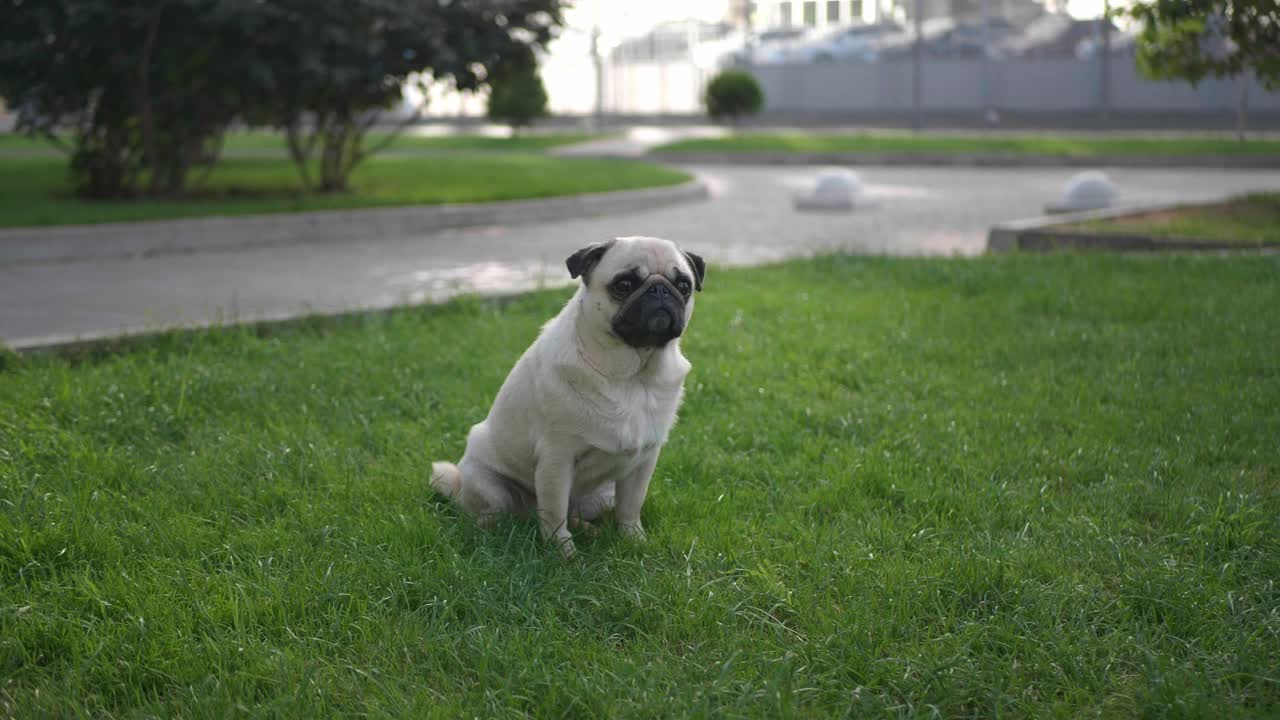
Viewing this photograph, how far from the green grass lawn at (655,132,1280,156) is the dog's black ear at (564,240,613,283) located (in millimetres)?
20960

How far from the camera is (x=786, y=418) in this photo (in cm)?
553

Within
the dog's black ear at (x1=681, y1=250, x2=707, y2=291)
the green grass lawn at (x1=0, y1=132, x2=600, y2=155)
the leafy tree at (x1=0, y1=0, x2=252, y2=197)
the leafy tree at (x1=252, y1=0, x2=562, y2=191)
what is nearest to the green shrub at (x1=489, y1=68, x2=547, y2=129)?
the green grass lawn at (x1=0, y1=132, x2=600, y2=155)

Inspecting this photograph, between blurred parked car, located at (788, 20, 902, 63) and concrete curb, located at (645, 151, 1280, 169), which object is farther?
blurred parked car, located at (788, 20, 902, 63)

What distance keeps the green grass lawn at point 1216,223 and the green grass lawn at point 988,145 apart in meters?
10.1

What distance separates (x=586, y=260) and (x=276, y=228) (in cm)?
951

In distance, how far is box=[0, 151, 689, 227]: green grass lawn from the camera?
41.7 feet

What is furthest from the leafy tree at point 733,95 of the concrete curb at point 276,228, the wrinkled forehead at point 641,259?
the wrinkled forehead at point 641,259

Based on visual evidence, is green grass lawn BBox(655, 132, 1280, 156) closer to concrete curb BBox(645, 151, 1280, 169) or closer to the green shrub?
concrete curb BBox(645, 151, 1280, 169)

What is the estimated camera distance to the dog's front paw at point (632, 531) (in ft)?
13.5

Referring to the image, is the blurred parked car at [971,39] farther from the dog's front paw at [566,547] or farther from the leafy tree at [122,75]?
the dog's front paw at [566,547]

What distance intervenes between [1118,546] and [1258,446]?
1389mm

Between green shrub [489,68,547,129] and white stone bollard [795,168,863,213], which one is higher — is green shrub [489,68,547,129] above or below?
above

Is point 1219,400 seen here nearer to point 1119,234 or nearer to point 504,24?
point 1119,234

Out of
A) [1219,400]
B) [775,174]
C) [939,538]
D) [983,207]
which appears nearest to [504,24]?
[983,207]
